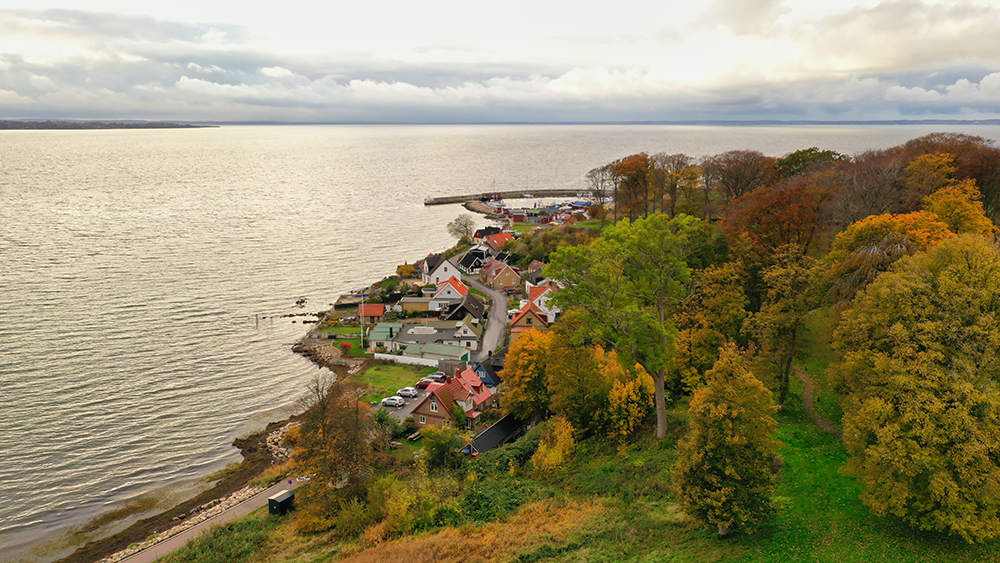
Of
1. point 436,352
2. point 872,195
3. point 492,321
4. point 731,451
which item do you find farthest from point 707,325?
point 492,321

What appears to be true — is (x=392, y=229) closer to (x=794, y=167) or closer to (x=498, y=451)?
(x=794, y=167)

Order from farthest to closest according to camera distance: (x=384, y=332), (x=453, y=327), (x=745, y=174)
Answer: (x=745, y=174), (x=453, y=327), (x=384, y=332)

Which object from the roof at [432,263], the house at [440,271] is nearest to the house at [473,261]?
the roof at [432,263]

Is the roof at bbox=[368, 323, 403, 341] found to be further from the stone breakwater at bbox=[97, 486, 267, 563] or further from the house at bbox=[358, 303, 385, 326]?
the stone breakwater at bbox=[97, 486, 267, 563]

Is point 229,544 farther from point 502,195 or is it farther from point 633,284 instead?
point 502,195

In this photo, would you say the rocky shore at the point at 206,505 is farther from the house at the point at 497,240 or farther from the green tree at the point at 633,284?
the house at the point at 497,240

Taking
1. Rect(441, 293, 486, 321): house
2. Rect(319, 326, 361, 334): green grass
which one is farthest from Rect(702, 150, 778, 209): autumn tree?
Rect(319, 326, 361, 334): green grass

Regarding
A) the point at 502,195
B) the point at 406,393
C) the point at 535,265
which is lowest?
the point at 406,393
